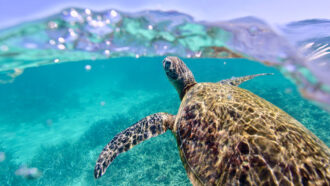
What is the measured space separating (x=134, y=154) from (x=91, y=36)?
813 cm

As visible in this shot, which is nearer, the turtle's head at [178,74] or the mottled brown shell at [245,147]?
the mottled brown shell at [245,147]

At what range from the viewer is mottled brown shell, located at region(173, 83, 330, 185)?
2221 millimetres

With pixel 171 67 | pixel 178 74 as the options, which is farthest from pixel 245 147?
pixel 171 67

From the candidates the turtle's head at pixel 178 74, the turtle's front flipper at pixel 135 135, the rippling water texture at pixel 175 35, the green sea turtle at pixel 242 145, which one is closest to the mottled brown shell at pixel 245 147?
the green sea turtle at pixel 242 145

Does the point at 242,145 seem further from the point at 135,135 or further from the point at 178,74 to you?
the point at 178,74

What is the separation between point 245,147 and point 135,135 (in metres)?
2.98

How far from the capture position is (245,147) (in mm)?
2539

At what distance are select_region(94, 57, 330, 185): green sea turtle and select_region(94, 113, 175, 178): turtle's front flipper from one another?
26 cm

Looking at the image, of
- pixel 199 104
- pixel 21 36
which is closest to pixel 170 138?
pixel 199 104

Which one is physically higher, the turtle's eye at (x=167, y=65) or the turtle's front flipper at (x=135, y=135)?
the turtle's eye at (x=167, y=65)

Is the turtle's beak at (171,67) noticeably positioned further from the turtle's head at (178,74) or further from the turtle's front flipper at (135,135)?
the turtle's front flipper at (135,135)

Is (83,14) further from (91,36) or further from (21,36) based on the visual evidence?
(21,36)

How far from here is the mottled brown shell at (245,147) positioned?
7.29 feet

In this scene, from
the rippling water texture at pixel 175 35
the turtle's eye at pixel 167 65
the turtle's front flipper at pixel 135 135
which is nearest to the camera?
the turtle's front flipper at pixel 135 135
